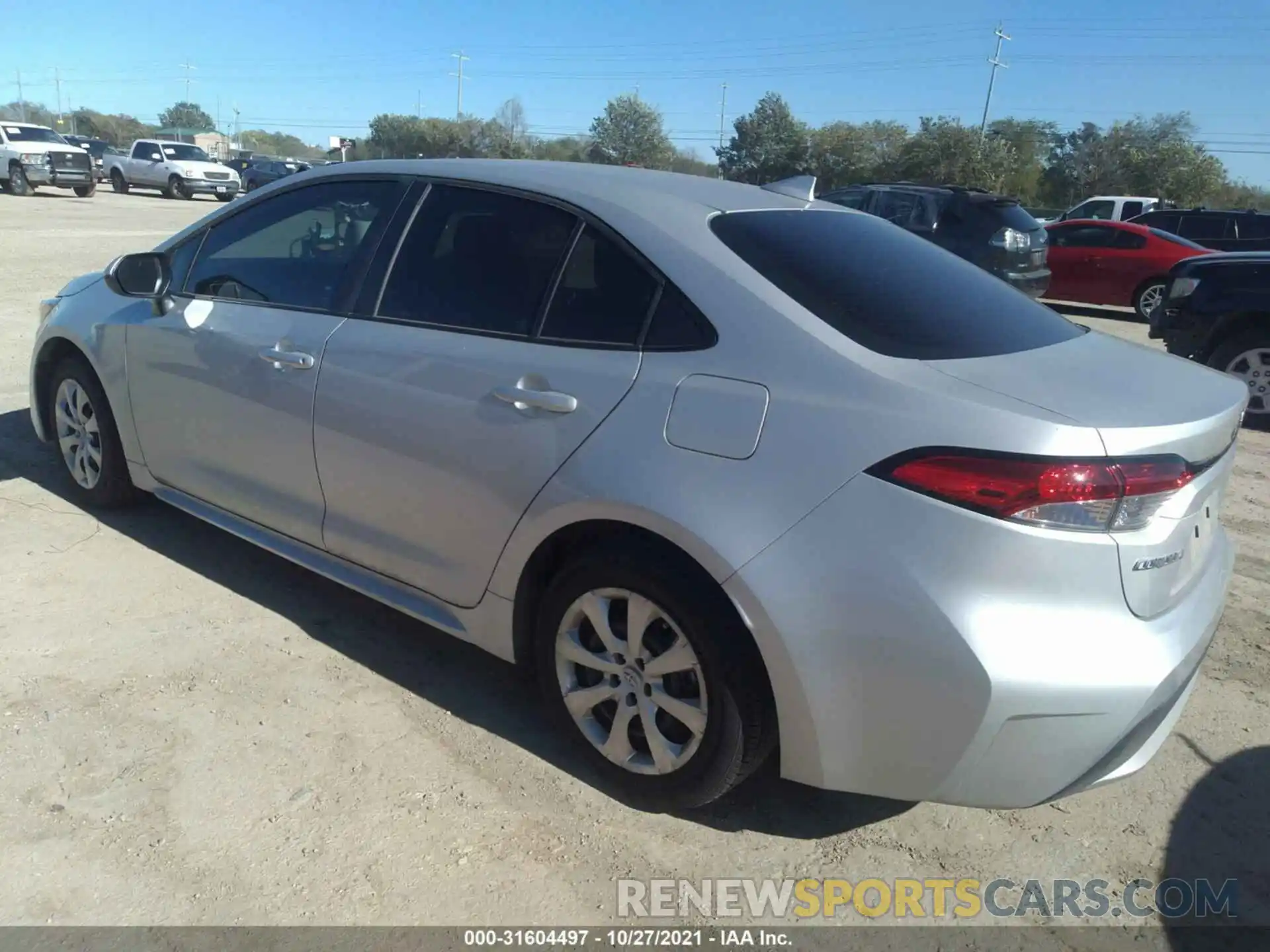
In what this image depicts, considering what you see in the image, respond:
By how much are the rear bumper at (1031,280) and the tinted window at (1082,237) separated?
1311 millimetres

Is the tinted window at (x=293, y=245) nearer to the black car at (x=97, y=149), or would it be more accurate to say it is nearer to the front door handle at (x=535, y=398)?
the front door handle at (x=535, y=398)

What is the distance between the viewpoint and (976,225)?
12992 millimetres

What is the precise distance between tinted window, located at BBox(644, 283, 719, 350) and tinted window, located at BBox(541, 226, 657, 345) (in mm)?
44

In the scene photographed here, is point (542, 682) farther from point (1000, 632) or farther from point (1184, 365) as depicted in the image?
point (1184, 365)

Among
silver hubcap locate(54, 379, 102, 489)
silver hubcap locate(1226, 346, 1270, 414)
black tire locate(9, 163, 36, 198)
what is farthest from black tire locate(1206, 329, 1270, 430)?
black tire locate(9, 163, 36, 198)

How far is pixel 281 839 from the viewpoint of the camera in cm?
264

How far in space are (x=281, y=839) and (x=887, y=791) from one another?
1.56m

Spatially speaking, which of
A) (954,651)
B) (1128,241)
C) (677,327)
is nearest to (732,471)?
(677,327)

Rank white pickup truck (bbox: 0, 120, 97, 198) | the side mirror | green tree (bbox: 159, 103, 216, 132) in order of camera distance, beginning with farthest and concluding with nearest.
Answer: green tree (bbox: 159, 103, 216, 132), white pickup truck (bbox: 0, 120, 97, 198), the side mirror

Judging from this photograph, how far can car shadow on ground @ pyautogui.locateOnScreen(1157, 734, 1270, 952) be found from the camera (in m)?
2.48

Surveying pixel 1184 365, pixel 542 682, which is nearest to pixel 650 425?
pixel 542 682

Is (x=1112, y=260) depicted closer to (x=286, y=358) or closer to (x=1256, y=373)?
(x=1256, y=373)

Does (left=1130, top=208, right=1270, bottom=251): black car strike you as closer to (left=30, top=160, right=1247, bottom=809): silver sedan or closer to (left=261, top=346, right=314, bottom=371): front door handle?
(left=30, top=160, right=1247, bottom=809): silver sedan
